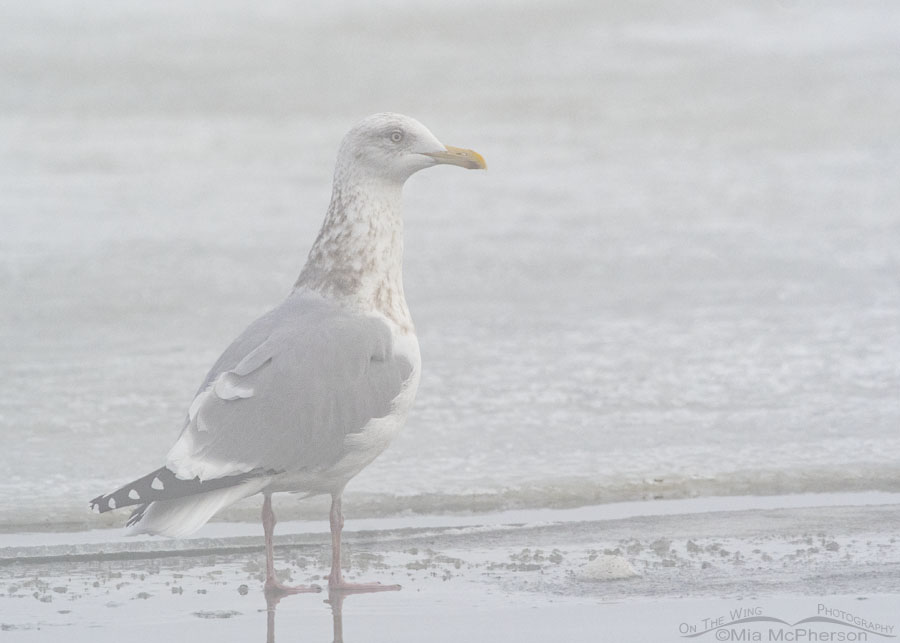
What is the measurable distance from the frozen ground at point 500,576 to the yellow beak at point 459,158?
1052 millimetres

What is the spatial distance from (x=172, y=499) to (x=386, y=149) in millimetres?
1175

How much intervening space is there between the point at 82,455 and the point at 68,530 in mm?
737

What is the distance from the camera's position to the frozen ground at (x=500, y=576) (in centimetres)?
338

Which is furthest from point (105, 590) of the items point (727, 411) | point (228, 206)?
point (228, 206)

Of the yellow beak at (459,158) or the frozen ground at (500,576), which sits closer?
the frozen ground at (500,576)

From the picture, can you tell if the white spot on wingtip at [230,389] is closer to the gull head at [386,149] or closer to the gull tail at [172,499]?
the gull tail at [172,499]

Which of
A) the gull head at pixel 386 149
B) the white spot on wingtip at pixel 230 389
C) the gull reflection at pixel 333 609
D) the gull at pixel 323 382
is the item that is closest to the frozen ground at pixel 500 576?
the gull reflection at pixel 333 609

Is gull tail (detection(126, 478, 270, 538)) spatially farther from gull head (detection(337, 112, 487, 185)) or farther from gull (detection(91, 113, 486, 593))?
Result: gull head (detection(337, 112, 487, 185))

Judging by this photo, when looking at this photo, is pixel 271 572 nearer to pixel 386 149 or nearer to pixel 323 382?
pixel 323 382

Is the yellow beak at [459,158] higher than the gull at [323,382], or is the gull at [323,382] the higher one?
the yellow beak at [459,158]

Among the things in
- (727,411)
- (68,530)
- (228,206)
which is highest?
(228,206)

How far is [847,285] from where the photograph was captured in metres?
7.32

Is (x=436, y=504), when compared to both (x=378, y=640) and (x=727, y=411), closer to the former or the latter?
(x=378, y=640)

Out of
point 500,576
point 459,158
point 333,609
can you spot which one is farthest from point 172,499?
point 459,158
